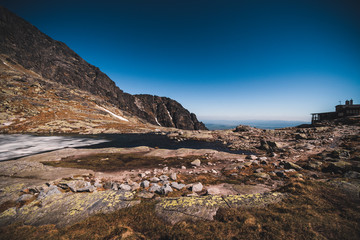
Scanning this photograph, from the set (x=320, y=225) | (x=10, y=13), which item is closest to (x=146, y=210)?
(x=320, y=225)

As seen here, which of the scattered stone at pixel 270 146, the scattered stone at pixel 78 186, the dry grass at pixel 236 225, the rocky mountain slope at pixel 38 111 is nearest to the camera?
the dry grass at pixel 236 225

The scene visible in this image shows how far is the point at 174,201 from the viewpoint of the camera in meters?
6.96

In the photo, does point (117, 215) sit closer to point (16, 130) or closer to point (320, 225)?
point (320, 225)

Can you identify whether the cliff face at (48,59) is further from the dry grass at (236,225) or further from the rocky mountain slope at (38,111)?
the dry grass at (236,225)

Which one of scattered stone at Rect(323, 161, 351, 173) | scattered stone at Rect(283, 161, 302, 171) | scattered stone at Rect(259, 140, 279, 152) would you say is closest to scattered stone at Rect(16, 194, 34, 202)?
scattered stone at Rect(283, 161, 302, 171)

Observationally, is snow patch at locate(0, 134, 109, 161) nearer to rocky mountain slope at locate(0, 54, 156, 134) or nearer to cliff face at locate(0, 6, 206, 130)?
rocky mountain slope at locate(0, 54, 156, 134)

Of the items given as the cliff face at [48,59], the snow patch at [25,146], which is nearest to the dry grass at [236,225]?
the snow patch at [25,146]

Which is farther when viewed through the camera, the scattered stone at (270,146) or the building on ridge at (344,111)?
the building on ridge at (344,111)

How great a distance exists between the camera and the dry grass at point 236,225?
15.2 ft

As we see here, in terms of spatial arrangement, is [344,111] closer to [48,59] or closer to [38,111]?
[38,111]

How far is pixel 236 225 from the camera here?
201 inches

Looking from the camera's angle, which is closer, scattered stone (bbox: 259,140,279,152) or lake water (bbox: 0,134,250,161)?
scattered stone (bbox: 259,140,279,152)

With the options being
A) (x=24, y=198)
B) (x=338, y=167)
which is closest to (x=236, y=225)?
(x=24, y=198)

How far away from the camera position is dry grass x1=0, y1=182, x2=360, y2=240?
4.64 meters
